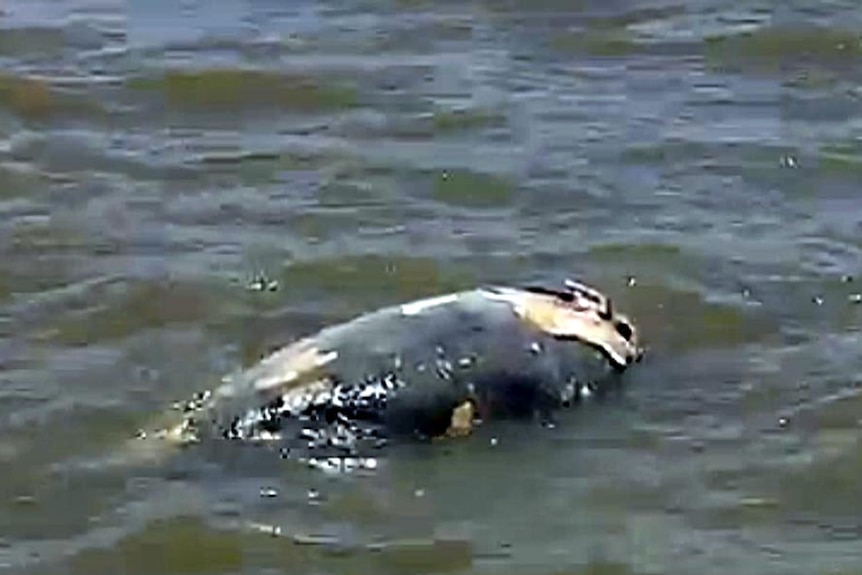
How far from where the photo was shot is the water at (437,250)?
539 cm

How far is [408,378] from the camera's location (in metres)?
5.74

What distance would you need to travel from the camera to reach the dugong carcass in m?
5.71

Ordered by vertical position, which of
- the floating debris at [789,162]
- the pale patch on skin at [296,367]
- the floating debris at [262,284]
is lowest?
the floating debris at [262,284]

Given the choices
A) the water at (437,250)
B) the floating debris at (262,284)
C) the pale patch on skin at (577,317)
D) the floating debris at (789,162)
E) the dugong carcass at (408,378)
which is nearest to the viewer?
the water at (437,250)

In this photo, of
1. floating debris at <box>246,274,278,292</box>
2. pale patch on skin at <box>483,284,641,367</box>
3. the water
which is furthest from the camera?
floating debris at <box>246,274,278,292</box>

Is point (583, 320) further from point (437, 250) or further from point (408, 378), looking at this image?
point (437, 250)

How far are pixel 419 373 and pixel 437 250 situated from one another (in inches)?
50.6

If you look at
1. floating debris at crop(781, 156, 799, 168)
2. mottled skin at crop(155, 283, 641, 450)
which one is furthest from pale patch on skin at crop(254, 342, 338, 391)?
floating debris at crop(781, 156, 799, 168)

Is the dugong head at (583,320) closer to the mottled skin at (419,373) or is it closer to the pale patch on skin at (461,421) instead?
the mottled skin at (419,373)

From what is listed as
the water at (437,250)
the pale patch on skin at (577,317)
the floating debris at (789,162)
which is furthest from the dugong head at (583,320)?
the floating debris at (789,162)

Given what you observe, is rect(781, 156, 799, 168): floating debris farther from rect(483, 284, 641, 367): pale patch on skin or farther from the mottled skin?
the mottled skin

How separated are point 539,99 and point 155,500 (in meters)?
3.10

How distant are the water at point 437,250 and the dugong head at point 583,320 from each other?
0.11m

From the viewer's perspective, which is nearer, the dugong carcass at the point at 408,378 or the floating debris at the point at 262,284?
the dugong carcass at the point at 408,378
